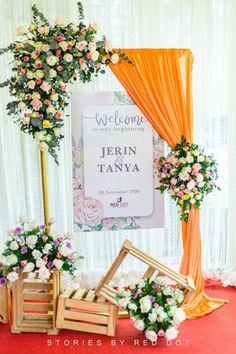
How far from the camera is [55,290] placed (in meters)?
3.22

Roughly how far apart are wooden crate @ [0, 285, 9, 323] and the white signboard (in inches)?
38.7

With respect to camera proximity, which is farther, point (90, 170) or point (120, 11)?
point (120, 11)

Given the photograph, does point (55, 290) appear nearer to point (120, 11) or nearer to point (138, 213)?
point (138, 213)

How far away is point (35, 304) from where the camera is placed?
10.7 ft

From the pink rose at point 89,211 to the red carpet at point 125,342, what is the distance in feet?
2.78

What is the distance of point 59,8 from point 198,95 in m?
A: 1.40

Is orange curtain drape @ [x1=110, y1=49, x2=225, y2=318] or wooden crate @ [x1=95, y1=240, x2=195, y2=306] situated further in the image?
orange curtain drape @ [x1=110, y1=49, x2=225, y2=318]

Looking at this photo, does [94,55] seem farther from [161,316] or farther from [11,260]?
[161,316]

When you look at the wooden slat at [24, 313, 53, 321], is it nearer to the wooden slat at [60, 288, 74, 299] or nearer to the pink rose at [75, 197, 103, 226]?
the wooden slat at [60, 288, 74, 299]

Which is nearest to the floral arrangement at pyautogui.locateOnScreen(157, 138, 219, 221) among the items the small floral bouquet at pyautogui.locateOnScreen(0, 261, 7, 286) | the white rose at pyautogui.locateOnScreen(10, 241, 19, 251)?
the white rose at pyautogui.locateOnScreen(10, 241, 19, 251)

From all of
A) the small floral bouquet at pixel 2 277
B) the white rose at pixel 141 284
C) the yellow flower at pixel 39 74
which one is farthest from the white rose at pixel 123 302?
the yellow flower at pixel 39 74

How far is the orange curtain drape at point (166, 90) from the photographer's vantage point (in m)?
3.71

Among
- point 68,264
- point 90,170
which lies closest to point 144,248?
point 90,170

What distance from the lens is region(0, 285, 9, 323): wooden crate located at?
11.1 ft
